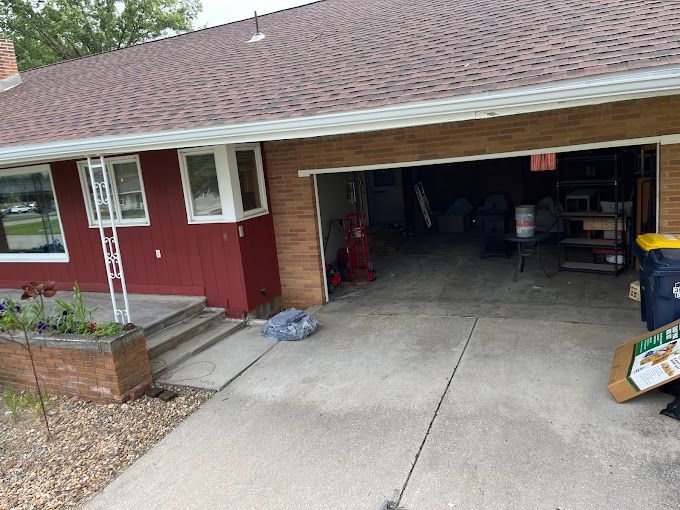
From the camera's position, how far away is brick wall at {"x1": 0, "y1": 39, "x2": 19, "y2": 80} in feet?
34.1

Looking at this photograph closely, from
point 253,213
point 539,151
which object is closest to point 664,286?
point 539,151

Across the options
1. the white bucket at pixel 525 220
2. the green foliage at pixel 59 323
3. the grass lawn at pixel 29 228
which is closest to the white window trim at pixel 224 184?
the green foliage at pixel 59 323

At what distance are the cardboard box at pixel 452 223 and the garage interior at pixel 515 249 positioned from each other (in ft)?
0.08

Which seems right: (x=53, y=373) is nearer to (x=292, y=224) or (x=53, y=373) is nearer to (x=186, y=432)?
(x=186, y=432)

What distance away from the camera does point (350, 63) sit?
616cm

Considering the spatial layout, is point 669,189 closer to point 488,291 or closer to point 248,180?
point 488,291

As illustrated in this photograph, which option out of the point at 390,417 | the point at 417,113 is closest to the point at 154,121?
the point at 417,113

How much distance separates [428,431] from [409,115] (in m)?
2.68

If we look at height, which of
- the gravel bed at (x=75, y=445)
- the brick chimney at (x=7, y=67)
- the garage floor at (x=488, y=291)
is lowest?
the gravel bed at (x=75, y=445)

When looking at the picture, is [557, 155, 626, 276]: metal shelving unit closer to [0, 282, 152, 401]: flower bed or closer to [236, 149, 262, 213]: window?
[236, 149, 262, 213]: window

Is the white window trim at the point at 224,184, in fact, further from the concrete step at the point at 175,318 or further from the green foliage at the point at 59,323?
the green foliage at the point at 59,323

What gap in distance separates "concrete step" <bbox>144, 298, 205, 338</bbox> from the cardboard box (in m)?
7.13

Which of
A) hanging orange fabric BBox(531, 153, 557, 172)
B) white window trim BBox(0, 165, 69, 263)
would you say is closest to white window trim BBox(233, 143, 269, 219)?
white window trim BBox(0, 165, 69, 263)

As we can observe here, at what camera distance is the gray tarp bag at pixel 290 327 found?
6250 millimetres
